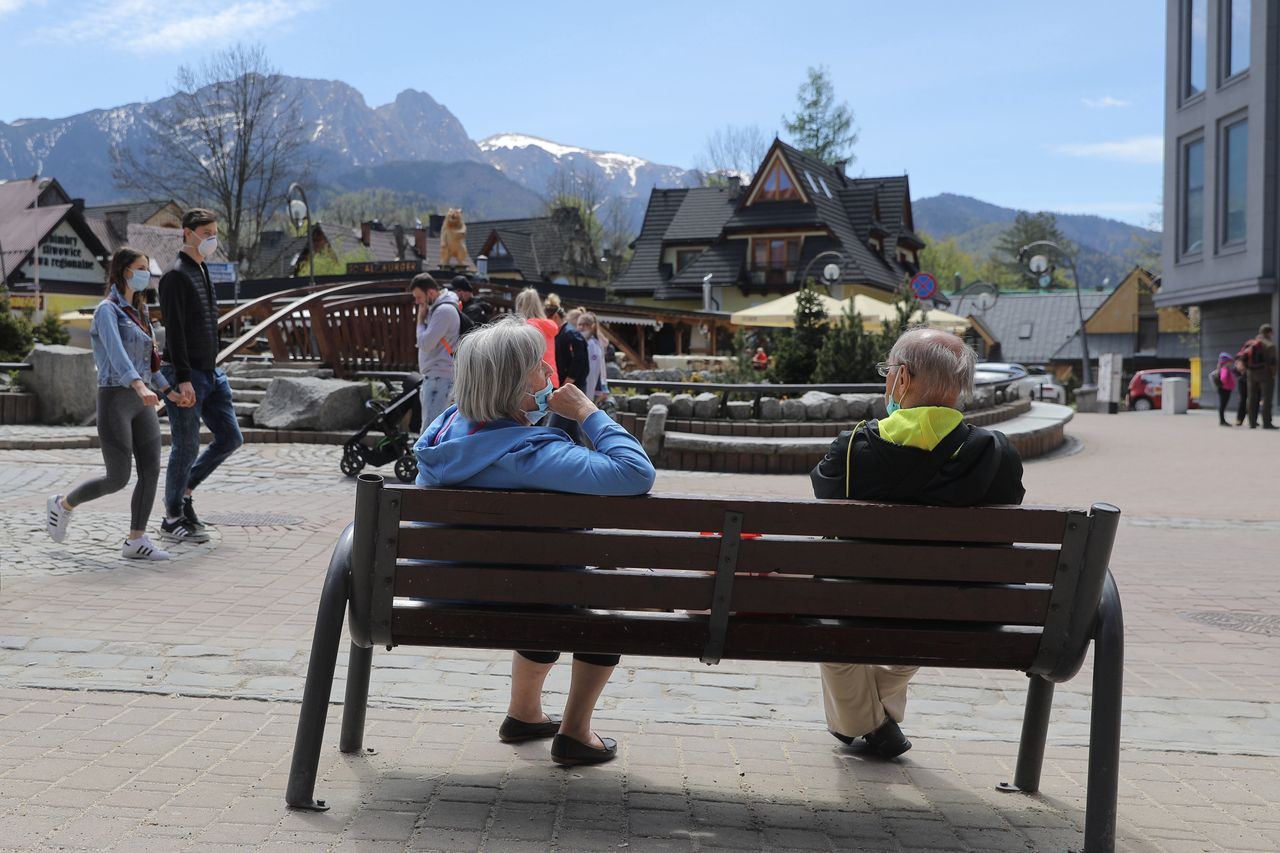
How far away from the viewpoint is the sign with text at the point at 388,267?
35156mm

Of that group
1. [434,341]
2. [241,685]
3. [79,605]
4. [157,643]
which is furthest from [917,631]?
[434,341]

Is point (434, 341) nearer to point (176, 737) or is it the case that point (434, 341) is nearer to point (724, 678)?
point (724, 678)

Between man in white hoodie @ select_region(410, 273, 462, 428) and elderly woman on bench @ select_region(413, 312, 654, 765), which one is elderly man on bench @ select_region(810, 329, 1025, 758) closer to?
elderly woman on bench @ select_region(413, 312, 654, 765)

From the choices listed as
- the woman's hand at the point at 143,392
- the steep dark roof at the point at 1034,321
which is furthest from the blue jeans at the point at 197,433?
the steep dark roof at the point at 1034,321

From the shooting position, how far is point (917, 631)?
312 centimetres

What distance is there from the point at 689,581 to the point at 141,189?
54769mm

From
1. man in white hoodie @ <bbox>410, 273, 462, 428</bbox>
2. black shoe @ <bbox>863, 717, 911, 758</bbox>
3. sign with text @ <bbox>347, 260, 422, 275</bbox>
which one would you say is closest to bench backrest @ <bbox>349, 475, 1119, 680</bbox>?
black shoe @ <bbox>863, 717, 911, 758</bbox>

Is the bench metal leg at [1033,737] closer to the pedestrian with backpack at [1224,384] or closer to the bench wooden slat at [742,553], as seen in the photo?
the bench wooden slat at [742,553]

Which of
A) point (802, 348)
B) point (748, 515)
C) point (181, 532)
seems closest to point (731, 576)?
point (748, 515)

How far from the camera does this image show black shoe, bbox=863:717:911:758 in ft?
12.8

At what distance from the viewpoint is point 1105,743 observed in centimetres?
303

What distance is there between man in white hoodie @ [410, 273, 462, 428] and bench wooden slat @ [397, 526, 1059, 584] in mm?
7969

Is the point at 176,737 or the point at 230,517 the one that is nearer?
the point at 176,737

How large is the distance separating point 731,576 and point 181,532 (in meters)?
5.61
